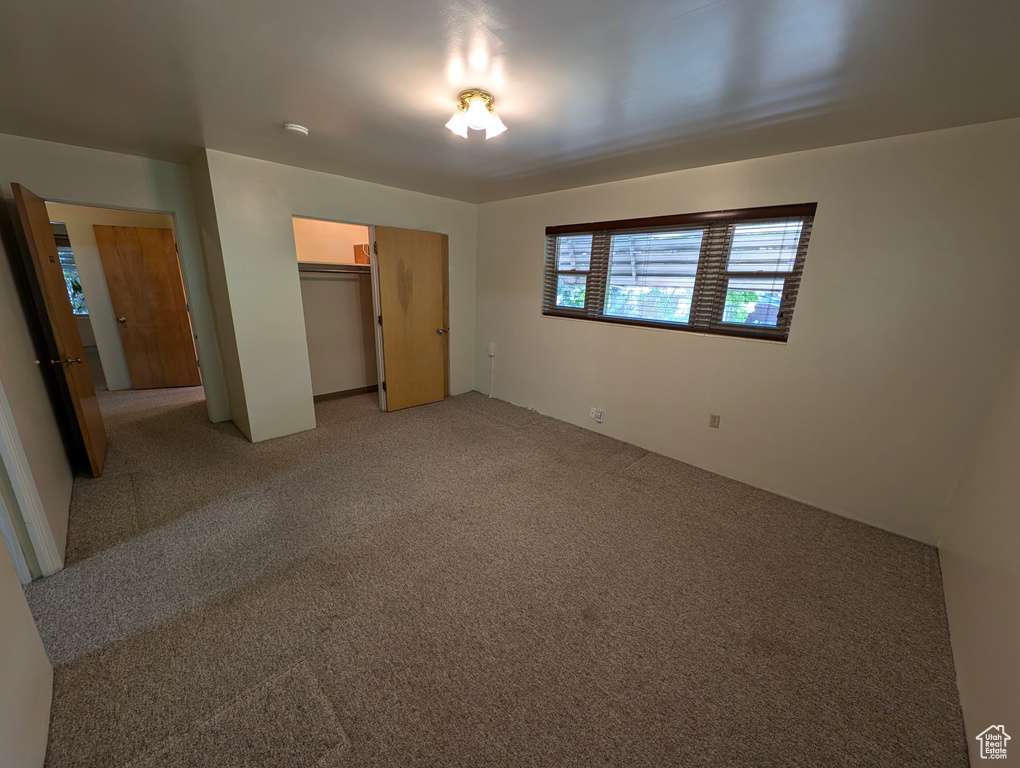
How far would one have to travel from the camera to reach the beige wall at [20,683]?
3.25 ft

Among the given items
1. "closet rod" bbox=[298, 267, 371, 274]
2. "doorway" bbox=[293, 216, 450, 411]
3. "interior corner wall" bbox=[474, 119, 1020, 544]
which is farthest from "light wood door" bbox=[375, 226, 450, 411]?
"interior corner wall" bbox=[474, 119, 1020, 544]

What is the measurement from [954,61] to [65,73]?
3.78 m

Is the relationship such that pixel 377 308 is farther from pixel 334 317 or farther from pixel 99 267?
pixel 99 267

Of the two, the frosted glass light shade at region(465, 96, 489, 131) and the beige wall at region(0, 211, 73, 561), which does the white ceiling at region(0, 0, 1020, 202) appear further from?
the beige wall at region(0, 211, 73, 561)

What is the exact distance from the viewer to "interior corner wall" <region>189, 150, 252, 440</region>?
9.49 ft

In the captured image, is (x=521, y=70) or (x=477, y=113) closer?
(x=521, y=70)

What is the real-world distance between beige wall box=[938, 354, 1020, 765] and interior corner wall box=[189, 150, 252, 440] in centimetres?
452

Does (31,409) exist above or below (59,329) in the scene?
below

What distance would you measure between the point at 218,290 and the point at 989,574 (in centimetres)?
510

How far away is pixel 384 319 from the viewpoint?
13.2 feet

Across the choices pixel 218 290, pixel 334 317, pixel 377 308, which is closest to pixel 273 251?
pixel 218 290

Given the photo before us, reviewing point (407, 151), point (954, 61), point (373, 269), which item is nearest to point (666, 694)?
point (954, 61)

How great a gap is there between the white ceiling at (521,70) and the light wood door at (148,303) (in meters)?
2.35

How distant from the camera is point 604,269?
352cm
